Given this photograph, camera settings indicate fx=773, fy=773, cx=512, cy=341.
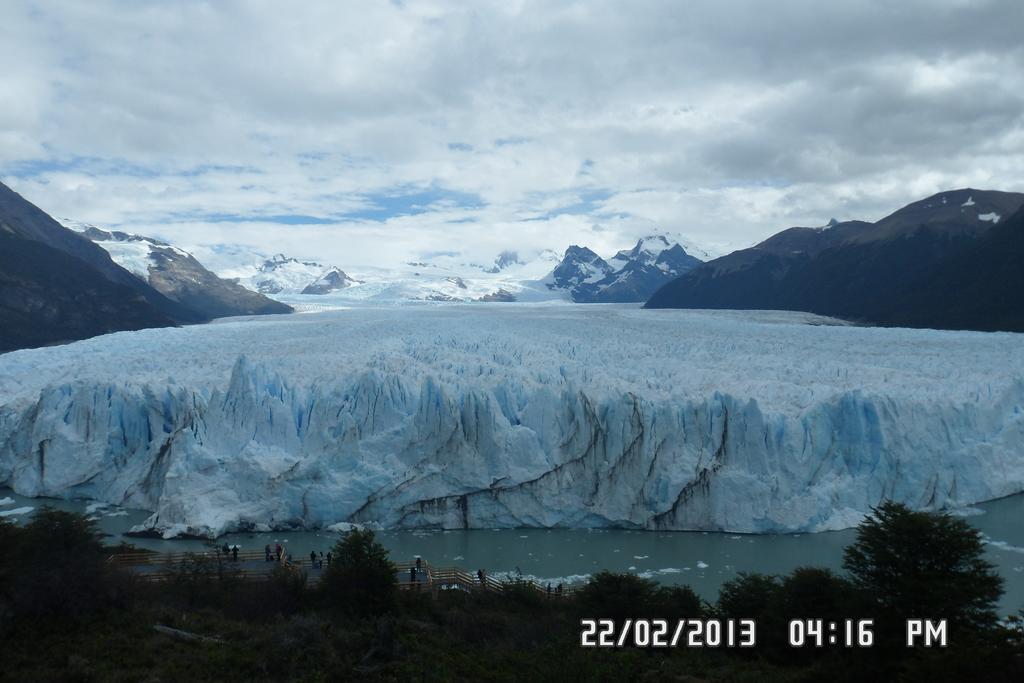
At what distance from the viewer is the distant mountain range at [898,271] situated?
5378 cm

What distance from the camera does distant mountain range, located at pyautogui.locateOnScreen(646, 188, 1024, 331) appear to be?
176 feet

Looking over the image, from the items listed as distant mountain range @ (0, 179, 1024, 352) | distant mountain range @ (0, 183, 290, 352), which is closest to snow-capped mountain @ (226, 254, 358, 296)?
distant mountain range @ (0, 179, 1024, 352)

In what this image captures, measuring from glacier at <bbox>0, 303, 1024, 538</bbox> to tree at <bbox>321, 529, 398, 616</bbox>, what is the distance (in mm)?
6902

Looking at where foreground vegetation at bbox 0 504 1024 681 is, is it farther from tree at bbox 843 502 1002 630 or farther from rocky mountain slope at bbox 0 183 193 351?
rocky mountain slope at bbox 0 183 193 351

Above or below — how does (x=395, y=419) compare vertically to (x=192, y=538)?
above

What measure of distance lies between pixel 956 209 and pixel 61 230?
9576cm

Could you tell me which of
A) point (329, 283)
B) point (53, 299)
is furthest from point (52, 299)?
point (329, 283)

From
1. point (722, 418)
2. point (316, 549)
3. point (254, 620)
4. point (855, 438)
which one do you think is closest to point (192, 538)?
point (316, 549)

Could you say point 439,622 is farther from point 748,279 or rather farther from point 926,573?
point 748,279

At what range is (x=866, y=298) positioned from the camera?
2800 inches

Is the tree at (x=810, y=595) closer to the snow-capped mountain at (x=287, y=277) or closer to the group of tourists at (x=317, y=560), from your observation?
the group of tourists at (x=317, y=560)

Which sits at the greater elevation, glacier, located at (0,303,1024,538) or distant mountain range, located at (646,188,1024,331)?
distant mountain range, located at (646,188,1024,331)

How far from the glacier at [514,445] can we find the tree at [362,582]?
690 cm

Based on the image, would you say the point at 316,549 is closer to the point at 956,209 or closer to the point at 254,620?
the point at 254,620
